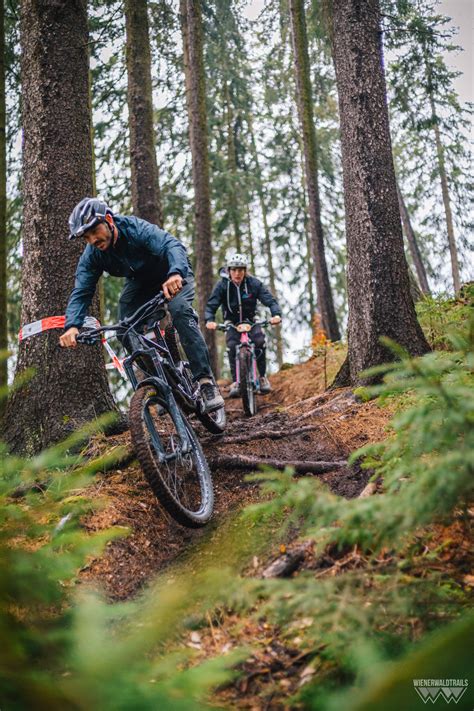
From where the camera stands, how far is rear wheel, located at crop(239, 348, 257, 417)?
902 centimetres

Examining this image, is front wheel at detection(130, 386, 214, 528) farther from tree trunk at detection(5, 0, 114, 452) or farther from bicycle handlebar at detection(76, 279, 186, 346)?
tree trunk at detection(5, 0, 114, 452)

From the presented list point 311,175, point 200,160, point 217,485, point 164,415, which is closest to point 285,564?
point 164,415

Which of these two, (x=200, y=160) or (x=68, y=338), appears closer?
(x=68, y=338)

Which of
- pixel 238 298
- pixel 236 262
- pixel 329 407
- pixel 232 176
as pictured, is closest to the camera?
pixel 329 407

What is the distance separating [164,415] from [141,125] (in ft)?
26.8

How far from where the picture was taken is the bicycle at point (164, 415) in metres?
4.28

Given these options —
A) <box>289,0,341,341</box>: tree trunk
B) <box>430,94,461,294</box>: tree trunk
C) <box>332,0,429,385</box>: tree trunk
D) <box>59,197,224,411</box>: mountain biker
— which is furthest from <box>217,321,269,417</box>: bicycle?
<box>430,94,461,294</box>: tree trunk

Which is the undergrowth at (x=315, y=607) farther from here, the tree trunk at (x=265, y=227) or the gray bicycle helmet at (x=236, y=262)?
the tree trunk at (x=265, y=227)

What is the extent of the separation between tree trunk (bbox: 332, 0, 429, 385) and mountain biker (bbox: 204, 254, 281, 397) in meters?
2.62

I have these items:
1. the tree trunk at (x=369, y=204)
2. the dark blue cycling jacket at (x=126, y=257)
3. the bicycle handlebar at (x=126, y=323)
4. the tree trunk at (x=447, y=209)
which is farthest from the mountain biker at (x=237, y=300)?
the tree trunk at (x=447, y=209)

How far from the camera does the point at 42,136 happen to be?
6.06 meters

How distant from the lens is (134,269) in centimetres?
529

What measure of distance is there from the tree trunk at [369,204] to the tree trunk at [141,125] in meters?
4.85

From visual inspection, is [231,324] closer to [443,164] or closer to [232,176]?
[232,176]
